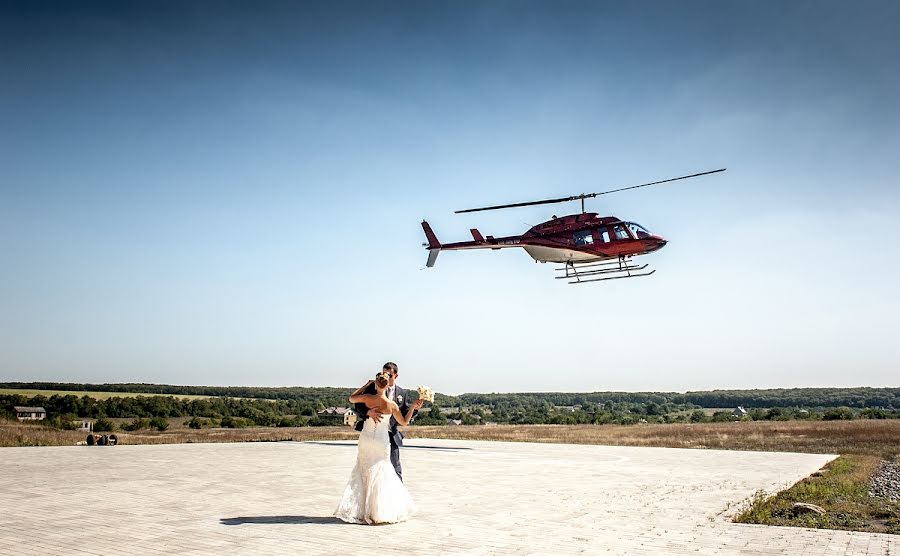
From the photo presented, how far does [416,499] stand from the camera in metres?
12.1

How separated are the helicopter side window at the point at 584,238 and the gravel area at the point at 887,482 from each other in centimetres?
1240

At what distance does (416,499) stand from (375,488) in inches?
98.3

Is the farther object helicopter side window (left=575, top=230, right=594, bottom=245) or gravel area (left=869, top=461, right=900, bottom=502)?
helicopter side window (left=575, top=230, right=594, bottom=245)

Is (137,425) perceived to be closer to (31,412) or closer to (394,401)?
(31,412)

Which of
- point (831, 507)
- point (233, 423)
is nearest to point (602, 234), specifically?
point (831, 507)

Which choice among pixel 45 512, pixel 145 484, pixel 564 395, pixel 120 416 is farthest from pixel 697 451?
pixel 564 395

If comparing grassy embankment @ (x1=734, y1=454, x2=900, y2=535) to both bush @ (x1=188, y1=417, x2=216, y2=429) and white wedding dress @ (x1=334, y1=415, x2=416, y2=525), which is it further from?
bush @ (x1=188, y1=417, x2=216, y2=429)

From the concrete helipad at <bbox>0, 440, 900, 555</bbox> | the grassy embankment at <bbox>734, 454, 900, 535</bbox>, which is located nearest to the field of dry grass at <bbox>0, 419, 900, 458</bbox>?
the concrete helipad at <bbox>0, 440, 900, 555</bbox>

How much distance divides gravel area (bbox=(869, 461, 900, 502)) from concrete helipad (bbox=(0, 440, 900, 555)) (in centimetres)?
160

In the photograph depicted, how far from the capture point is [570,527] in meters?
9.54

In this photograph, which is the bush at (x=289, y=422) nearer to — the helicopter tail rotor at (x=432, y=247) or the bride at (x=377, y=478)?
the helicopter tail rotor at (x=432, y=247)

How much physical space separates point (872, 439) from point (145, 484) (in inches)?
1165

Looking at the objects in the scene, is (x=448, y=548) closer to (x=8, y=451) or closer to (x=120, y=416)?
(x=8, y=451)

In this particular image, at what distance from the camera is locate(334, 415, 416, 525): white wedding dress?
9669mm
